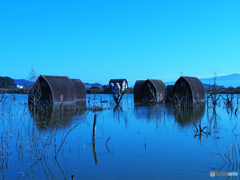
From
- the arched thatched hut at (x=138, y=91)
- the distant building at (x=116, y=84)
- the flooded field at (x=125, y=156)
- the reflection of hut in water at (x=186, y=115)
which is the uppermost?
the distant building at (x=116, y=84)

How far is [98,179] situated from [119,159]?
191 cm

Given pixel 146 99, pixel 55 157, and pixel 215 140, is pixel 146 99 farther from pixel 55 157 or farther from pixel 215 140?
pixel 55 157

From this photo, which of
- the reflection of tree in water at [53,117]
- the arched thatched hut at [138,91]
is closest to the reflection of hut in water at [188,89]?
the arched thatched hut at [138,91]

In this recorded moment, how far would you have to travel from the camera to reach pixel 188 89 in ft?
121

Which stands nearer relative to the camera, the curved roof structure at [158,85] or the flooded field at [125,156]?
the flooded field at [125,156]

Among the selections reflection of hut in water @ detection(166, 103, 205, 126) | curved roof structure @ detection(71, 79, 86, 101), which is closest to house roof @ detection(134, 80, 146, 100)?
curved roof structure @ detection(71, 79, 86, 101)

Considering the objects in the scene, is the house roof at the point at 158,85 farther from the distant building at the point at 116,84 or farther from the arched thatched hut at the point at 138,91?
the distant building at the point at 116,84

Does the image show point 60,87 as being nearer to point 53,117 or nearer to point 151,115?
point 53,117

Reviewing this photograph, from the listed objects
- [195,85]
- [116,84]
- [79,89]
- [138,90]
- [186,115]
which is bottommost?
[186,115]

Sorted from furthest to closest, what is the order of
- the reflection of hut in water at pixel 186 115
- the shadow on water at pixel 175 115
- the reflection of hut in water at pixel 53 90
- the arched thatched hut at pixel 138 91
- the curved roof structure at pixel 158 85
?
the arched thatched hut at pixel 138 91
the curved roof structure at pixel 158 85
the reflection of hut in water at pixel 53 90
the shadow on water at pixel 175 115
the reflection of hut in water at pixel 186 115

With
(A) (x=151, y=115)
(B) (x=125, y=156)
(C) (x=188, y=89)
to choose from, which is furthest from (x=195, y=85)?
(B) (x=125, y=156)

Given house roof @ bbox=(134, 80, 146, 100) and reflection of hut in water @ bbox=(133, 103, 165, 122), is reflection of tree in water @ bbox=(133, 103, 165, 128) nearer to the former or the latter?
reflection of hut in water @ bbox=(133, 103, 165, 122)

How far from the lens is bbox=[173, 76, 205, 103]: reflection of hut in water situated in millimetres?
36750

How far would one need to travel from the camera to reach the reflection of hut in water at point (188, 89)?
121 ft
